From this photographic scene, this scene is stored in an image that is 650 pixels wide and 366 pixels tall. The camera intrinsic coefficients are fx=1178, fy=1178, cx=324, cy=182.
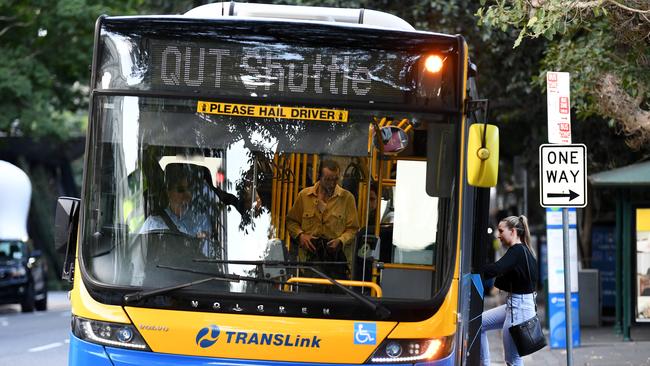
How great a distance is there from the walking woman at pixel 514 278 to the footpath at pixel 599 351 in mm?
3487

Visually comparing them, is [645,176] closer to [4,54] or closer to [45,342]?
[45,342]

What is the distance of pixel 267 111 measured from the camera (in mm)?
7391

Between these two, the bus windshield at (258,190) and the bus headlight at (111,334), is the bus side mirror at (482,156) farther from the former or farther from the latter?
the bus headlight at (111,334)

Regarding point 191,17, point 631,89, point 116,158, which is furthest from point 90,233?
point 631,89

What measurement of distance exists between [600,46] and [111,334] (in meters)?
8.75

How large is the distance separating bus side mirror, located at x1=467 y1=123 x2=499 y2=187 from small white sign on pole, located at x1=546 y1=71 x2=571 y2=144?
376 centimetres

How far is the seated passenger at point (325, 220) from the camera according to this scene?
7289mm

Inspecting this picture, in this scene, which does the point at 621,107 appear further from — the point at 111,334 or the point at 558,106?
the point at 111,334

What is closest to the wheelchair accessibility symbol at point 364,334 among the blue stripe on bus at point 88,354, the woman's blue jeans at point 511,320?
the blue stripe on bus at point 88,354

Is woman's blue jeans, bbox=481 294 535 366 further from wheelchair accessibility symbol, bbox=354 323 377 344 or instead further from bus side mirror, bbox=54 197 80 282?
bus side mirror, bbox=54 197 80 282

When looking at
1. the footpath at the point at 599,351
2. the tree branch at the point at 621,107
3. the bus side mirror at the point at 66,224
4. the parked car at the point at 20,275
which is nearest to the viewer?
the bus side mirror at the point at 66,224

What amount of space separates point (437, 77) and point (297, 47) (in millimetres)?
905

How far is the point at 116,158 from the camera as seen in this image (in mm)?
7449

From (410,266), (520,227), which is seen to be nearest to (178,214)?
(410,266)
